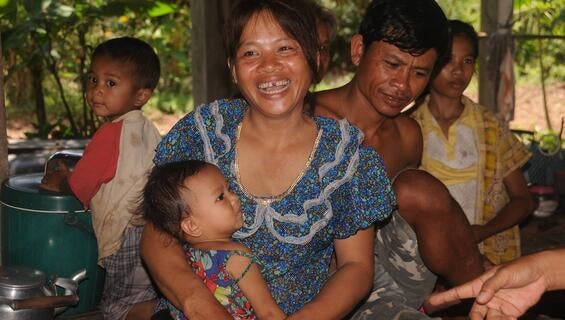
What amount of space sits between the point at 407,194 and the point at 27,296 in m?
1.43

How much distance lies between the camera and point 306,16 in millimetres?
2660

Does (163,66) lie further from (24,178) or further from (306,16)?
(306,16)

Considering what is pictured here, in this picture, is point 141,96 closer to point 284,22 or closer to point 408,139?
point 408,139

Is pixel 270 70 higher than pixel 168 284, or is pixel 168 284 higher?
pixel 270 70

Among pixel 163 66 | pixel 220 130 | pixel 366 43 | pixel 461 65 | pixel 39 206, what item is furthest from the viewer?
pixel 163 66

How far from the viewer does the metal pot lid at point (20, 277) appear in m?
3.03

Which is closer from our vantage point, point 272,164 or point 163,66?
point 272,164

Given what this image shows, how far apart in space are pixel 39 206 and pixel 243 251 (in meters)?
1.34

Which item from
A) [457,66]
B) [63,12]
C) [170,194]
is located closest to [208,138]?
[170,194]

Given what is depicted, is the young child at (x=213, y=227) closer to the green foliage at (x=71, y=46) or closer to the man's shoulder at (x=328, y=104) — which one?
the man's shoulder at (x=328, y=104)

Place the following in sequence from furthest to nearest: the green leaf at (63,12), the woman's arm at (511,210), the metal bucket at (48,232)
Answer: the green leaf at (63,12) < the woman's arm at (511,210) < the metal bucket at (48,232)

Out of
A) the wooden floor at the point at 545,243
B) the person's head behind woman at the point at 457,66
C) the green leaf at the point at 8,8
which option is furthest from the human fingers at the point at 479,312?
the green leaf at the point at 8,8

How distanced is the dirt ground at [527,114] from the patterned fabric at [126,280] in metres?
5.17

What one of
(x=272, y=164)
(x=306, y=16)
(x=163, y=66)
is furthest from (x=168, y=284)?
(x=163, y=66)
